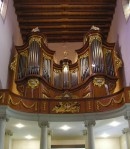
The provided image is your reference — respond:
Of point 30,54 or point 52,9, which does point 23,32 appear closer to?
point 52,9

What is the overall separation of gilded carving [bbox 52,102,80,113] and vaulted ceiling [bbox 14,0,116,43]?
7.30m

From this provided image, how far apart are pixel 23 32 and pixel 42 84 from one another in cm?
618

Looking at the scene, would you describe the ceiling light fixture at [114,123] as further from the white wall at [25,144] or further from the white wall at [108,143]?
the white wall at [25,144]

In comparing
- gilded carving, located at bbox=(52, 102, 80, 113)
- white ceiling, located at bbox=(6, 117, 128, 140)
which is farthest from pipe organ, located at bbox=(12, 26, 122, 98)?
white ceiling, located at bbox=(6, 117, 128, 140)

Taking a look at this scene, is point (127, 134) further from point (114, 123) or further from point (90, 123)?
point (90, 123)

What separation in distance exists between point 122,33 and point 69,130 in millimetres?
6680

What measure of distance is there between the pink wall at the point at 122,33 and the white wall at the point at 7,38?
6832 mm

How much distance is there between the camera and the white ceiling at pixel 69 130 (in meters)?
14.2

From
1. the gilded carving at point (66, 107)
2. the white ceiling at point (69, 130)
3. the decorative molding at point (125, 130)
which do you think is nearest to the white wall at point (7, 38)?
the white ceiling at point (69, 130)

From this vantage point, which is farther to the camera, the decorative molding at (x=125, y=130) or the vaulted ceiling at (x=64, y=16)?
the vaulted ceiling at (x=64, y=16)

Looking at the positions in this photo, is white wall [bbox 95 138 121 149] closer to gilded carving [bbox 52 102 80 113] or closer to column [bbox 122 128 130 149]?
column [bbox 122 128 130 149]

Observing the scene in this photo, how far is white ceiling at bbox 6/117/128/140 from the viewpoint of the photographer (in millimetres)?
14190

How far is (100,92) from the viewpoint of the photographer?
50.2ft

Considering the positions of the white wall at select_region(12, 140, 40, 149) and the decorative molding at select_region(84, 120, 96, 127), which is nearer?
the decorative molding at select_region(84, 120, 96, 127)
